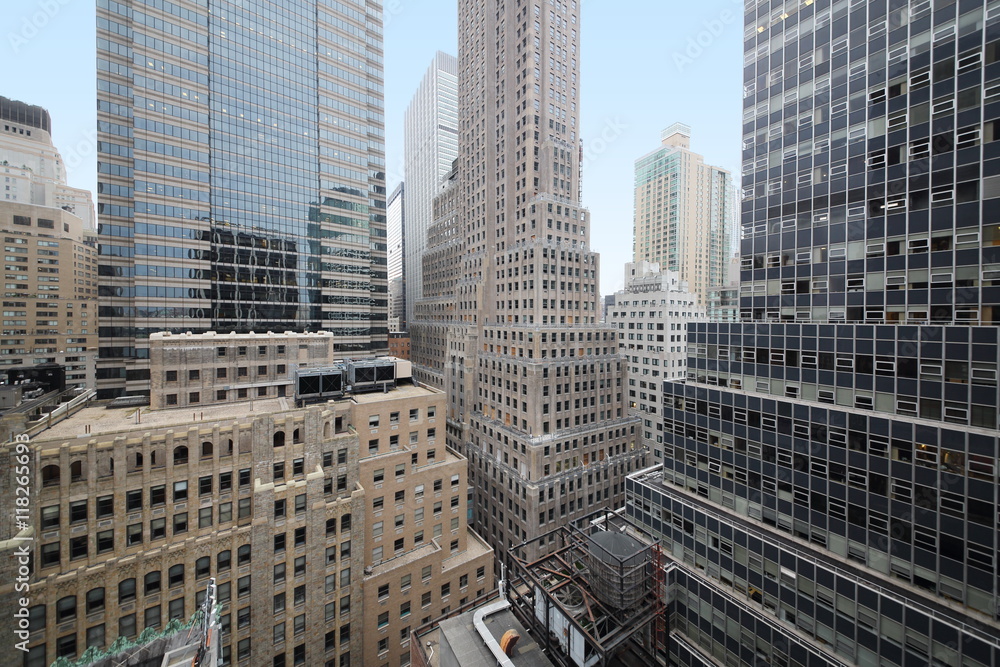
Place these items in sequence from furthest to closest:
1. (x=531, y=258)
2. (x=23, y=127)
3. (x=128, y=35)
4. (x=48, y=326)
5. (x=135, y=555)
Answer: (x=23, y=127) < (x=48, y=326) < (x=531, y=258) < (x=128, y=35) < (x=135, y=555)

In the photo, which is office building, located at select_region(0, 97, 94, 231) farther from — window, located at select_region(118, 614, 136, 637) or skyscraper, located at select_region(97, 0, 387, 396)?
window, located at select_region(118, 614, 136, 637)

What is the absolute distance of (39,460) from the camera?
29.5m

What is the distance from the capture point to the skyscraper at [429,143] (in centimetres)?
16488

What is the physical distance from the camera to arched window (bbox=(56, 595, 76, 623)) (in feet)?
97.5

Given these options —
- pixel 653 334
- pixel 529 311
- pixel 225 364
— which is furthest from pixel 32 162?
pixel 653 334

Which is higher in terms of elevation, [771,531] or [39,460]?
[39,460]

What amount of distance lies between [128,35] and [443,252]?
7041 cm

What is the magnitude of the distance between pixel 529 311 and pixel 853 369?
Answer: 4684 centimetres

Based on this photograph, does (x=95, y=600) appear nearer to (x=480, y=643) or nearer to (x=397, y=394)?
(x=397, y=394)

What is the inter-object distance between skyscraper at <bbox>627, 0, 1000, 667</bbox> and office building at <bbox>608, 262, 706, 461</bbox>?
188ft

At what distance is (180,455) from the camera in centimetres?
3475

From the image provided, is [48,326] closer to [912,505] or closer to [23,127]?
[23,127]

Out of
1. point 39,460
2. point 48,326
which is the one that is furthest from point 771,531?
point 48,326

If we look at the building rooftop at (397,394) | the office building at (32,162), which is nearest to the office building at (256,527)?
the building rooftop at (397,394)
